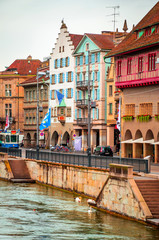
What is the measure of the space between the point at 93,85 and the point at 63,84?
11424 millimetres

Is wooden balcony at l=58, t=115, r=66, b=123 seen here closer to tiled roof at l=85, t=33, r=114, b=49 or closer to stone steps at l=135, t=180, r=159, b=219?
tiled roof at l=85, t=33, r=114, b=49

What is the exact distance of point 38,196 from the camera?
Answer: 50625mm

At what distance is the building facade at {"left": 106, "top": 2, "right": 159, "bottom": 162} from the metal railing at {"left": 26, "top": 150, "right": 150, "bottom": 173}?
1040cm

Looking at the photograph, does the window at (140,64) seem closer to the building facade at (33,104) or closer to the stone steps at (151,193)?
the stone steps at (151,193)

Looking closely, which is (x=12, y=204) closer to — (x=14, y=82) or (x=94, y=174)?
(x=94, y=174)

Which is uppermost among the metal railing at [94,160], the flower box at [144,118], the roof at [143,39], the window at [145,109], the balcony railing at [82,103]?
the roof at [143,39]

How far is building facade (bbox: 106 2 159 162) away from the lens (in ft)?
212

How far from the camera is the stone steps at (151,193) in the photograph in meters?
36.8

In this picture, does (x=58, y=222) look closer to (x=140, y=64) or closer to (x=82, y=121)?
(x=140, y=64)

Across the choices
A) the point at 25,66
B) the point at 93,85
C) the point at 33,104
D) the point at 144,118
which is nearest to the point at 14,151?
the point at 144,118

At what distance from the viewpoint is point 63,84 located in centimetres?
10831

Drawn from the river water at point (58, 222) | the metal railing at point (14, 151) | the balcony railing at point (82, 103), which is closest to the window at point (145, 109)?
the metal railing at point (14, 151)

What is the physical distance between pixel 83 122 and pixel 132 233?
65.4 meters

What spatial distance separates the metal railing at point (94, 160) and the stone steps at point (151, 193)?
417cm
